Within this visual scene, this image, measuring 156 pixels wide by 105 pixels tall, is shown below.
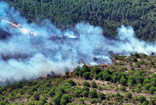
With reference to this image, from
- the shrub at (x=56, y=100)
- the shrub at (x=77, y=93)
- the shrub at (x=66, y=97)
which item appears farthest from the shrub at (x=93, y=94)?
the shrub at (x=56, y=100)

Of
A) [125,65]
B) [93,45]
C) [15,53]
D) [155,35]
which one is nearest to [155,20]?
[155,35]

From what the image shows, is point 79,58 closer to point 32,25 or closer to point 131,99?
point 131,99

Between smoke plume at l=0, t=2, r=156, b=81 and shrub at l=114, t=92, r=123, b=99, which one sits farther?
smoke plume at l=0, t=2, r=156, b=81

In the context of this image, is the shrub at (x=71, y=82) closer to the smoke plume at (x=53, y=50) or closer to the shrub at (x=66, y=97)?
the shrub at (x=66, y=97)

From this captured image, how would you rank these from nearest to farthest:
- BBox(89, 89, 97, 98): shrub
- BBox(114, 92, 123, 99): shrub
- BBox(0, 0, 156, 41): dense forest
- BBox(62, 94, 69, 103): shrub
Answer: BBox(62, 94, 69, 103): shrub
BBox(114, 92, 123, 99): shrub
BBox(89, 89, 97, 98): shrub
BBox(0, 0, 156, 41): dense forest

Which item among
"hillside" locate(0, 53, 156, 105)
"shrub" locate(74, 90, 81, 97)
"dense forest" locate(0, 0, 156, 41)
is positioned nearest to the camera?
"hillside" locate(0, 53, 156, 105)

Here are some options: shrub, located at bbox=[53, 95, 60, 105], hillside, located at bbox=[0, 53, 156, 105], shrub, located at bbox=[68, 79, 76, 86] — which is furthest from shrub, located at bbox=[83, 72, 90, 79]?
shrub, located at bbox=[53, 95, 60, 105]

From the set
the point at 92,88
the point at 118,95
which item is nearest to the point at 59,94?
the point at 92,88

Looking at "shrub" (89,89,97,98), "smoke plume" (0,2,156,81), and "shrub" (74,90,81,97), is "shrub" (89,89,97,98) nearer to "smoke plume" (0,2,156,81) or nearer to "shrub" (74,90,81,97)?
"shrub" (74,90,81,97)
